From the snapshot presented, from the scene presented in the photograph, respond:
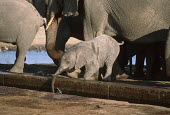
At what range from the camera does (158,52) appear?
1120 centimetres

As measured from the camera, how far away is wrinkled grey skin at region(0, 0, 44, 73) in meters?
10.7

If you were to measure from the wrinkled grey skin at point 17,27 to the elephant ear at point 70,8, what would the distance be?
2.72 ft

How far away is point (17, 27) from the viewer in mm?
10734

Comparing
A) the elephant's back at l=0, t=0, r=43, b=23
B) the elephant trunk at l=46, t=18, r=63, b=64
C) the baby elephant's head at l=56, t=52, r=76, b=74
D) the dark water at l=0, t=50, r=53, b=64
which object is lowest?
the dark water at l=0, t=50, r=53, b=64

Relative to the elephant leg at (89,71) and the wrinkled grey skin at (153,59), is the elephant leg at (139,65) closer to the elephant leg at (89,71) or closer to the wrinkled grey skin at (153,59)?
the wrinkled grey skin at (153,59)

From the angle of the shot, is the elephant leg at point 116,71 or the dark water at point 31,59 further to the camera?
the dark water at point 31,59

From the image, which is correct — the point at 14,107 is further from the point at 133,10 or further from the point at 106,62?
the point at 133,10

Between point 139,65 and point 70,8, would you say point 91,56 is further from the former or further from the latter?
point 139,65

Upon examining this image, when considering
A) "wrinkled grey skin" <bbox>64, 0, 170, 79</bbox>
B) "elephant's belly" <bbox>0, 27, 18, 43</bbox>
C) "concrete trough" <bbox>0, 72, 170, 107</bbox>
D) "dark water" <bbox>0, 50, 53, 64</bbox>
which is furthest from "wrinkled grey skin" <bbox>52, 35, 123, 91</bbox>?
"dark water" <bbox>0, 50, 53, 64</bbox>

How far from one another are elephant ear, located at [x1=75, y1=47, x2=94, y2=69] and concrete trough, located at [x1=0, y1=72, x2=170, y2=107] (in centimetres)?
72

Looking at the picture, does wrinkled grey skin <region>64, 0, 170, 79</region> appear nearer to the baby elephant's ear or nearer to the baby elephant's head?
the baby elephant's ear

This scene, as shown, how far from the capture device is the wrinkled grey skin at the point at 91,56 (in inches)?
343

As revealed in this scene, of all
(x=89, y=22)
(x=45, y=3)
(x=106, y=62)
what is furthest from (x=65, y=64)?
(x=45, y=3)

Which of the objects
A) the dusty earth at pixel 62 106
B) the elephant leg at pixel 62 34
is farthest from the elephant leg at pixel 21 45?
the dusty earth at pixel 62 106
